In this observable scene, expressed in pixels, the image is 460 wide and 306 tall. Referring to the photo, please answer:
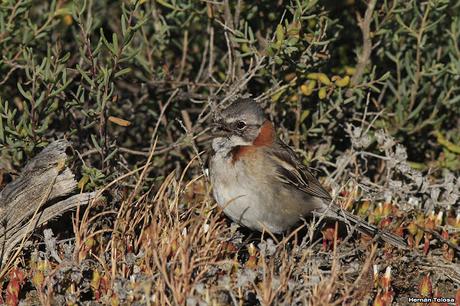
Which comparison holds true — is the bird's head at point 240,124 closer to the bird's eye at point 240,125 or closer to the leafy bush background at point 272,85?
the bird's eye at point 240,125

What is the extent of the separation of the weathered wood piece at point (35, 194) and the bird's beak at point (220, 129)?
1264 millimetres

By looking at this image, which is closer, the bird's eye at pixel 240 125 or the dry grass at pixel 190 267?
the dry grass at pixel 190 267

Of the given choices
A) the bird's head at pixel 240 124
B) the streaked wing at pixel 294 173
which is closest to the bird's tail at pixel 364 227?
the streaked wing at pixel 294 173

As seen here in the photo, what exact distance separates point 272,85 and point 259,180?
1.61m

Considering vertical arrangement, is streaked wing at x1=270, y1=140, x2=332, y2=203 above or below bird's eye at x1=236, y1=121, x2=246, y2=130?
below

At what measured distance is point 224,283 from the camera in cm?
A: 493

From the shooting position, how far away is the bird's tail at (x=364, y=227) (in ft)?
20.5

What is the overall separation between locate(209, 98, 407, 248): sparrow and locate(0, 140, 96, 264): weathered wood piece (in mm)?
1162

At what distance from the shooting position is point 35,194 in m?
5.77

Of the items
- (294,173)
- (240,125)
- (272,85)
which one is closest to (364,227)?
(294,173)

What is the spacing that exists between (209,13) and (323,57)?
3.93ft

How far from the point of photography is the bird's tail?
6.25 meters

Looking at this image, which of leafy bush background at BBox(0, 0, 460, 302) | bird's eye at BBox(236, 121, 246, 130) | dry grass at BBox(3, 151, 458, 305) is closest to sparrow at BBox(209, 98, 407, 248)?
bird's eye at BBox(236, 121, 246, 130)

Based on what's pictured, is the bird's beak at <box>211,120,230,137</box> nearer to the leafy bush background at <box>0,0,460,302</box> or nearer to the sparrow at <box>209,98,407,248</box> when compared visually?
the sparrow at <box>209,98,407,248</box>
